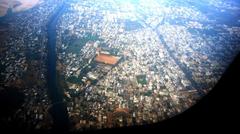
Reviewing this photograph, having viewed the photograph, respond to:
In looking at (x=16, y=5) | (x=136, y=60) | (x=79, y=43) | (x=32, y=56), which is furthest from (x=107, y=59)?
(x=16, y=5)

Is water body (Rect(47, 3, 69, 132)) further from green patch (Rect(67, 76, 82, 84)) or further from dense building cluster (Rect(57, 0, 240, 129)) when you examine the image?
green patch (Rect(67, 76, 82, 84))

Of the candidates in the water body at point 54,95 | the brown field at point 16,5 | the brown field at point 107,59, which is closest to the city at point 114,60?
the brown field at point 107,59

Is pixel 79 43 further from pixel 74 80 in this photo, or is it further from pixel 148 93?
pixel 148 93

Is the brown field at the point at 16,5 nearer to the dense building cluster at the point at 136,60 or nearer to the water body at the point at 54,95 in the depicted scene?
the dense building cluster at the point at 136,60

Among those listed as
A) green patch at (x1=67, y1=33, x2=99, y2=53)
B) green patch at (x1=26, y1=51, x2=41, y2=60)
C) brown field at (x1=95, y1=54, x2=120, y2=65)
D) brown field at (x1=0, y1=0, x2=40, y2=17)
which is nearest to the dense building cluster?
green patch at (x1=67, y1=33, x2=99, y2=53)

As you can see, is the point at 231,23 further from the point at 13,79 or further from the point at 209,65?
the point at 13,79
